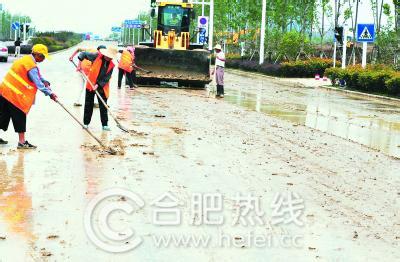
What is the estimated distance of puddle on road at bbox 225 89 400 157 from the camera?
12922 mm

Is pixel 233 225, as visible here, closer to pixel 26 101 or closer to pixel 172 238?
pixel 172 238

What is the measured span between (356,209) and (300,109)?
11628 mm

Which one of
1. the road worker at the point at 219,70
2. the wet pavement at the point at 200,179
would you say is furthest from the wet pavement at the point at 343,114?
the road worker at the point at 219,70

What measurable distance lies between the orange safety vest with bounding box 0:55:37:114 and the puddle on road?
18.2 feet

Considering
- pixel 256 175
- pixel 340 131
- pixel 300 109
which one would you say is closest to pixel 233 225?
pixel 256 175

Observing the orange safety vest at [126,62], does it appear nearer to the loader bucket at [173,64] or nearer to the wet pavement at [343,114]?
the loader bucket at [173,64]

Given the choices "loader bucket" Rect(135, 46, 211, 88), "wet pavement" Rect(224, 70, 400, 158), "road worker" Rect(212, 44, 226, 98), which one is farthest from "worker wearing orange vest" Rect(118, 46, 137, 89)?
"wet pavement" Rect(224, 70, 400, 158)

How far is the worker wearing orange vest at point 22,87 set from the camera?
373 inches

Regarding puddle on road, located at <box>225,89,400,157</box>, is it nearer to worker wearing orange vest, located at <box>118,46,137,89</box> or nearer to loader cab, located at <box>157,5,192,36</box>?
worker wearing orange vest, located at <box>118,46,137,89</box>

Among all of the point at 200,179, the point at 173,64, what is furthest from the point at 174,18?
the point at 200,179

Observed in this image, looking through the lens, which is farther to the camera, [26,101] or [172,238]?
[26,101]

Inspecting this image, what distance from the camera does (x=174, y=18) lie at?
2688 cm

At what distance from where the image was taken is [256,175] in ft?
27.6

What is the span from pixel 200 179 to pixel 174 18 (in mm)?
19516
